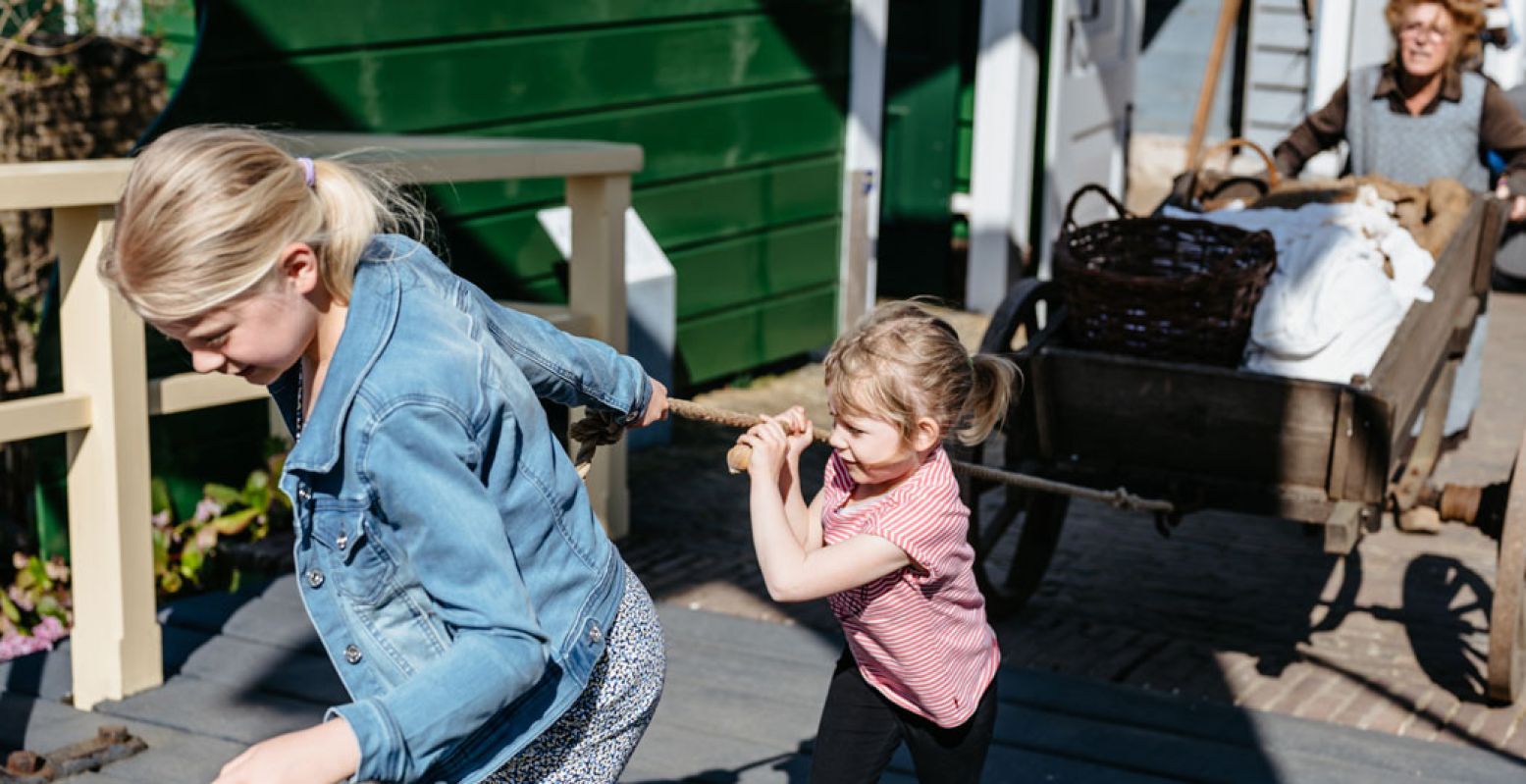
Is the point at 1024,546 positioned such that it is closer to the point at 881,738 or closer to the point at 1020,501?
the point at 1020,501

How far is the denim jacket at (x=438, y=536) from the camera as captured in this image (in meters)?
1.81

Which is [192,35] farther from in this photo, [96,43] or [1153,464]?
[1153,464]

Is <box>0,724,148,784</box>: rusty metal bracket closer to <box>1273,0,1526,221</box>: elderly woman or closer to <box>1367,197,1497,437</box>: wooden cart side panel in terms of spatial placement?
<box>1367,197,1497,437</box>: wooden cart side panel

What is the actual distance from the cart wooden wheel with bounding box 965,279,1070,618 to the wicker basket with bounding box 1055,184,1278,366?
0.20 meters

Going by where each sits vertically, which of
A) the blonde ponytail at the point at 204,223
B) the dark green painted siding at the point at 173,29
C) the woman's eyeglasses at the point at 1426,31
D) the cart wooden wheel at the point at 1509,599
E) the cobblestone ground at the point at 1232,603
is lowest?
the cobblestone ground at the point at 1232,603

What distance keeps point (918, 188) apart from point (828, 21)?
1.95 metres

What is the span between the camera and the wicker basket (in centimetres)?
415

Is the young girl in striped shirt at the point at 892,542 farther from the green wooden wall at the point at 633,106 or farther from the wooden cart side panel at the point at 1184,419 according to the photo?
the green wooden wall at the point at 633,106

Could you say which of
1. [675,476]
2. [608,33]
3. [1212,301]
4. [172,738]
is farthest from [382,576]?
[608,33]

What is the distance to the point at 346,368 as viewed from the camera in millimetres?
1861

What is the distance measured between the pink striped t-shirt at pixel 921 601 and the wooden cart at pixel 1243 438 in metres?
1.57

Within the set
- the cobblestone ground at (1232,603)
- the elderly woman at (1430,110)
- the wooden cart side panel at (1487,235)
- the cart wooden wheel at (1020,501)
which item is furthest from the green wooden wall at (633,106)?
the wooden cart side panel at (1487,235)

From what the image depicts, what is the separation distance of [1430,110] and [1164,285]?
7.23 ft

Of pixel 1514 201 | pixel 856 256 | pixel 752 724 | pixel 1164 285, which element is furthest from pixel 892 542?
pixel 856 256
